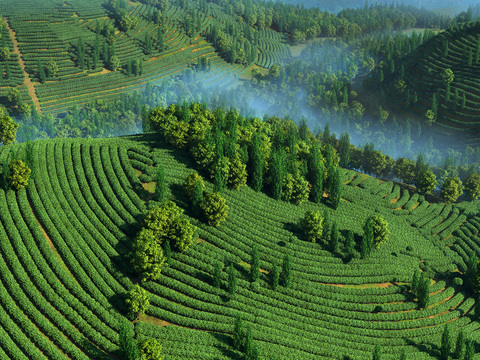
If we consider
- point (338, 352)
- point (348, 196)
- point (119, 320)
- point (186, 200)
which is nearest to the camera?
point (119, 320)

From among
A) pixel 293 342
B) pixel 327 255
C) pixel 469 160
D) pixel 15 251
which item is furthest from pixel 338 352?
pixel 469 160

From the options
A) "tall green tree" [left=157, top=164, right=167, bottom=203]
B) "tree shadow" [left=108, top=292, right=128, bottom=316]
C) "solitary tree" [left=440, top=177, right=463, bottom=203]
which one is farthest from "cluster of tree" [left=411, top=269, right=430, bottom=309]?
"tree shadow" [left=108, top=292, right=128, bottom=316]

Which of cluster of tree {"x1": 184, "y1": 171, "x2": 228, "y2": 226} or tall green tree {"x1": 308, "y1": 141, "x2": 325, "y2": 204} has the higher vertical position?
cluster of tree {"x1": 184, "y1": 171, "x2": 228, "y2": 226}

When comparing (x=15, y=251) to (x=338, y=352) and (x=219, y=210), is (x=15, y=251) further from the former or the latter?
(x=338, y=352)

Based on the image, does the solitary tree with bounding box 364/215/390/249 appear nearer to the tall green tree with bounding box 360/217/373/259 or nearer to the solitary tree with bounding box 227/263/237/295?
the tall green tree with bounding box 360/217/373/259

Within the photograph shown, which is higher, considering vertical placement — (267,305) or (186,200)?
(186,200)

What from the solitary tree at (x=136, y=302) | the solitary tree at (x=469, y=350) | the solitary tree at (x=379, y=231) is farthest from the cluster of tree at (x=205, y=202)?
the solitary tree at (x=469, y=350)
